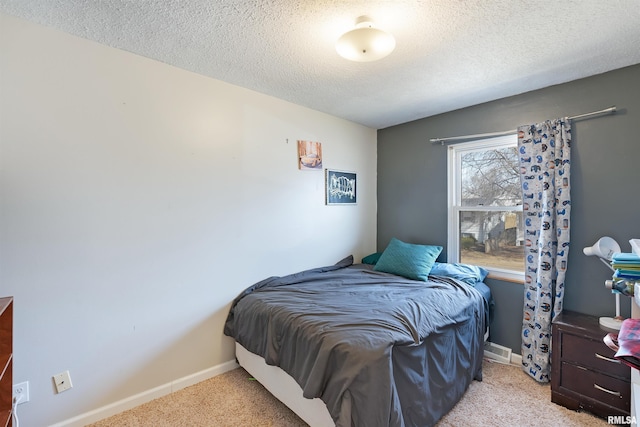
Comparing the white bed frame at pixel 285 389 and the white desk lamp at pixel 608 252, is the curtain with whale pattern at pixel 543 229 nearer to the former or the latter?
the white desk lamp at pixel 608 252

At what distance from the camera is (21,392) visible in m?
1.53

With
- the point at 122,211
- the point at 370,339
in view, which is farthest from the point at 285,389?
the point at 122,211

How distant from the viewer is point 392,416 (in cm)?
131

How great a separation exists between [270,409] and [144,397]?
85 cm

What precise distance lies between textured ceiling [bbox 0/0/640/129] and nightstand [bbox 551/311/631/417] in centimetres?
176

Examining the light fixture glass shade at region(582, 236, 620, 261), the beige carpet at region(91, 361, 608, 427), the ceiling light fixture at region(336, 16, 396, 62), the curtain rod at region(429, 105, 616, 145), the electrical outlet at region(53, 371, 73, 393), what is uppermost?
the ceiling light fixture at region(336, 16, 396, 62)

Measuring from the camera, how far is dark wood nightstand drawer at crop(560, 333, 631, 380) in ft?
5.51

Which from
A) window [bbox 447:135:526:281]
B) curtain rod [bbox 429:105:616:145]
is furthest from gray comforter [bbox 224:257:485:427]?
curtain rod [bbox 429:105:616:145]

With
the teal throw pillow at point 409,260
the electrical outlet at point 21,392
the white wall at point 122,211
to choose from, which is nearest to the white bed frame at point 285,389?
the white wall at point 122,211

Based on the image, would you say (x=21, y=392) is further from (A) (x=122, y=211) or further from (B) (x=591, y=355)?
(B) (x=591, y=355)

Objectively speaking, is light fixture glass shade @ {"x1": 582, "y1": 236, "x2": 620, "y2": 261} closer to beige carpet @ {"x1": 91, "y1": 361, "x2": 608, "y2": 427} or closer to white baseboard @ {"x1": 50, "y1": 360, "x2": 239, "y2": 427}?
beige carpet @ {"x1": 91, "y1": 361, "x2": 608, "y2": 427}

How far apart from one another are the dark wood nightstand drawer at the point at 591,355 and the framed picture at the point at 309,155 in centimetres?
232

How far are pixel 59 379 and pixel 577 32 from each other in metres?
3.51

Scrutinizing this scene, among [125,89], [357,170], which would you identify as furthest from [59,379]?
[357,170]
